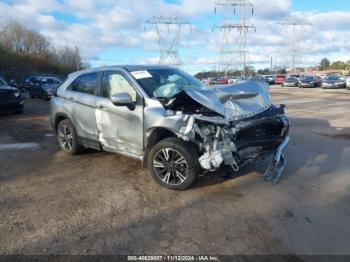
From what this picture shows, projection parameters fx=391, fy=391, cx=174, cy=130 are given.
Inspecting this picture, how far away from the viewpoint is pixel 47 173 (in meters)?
6.65

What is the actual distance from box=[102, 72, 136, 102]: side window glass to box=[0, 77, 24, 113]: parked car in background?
9777 millimetres

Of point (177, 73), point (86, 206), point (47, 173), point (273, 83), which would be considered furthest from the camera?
point (273, 83)

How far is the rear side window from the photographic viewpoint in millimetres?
7098

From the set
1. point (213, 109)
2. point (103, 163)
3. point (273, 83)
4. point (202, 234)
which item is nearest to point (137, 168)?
point (103, 163)

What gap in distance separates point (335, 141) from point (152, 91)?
17.4ft

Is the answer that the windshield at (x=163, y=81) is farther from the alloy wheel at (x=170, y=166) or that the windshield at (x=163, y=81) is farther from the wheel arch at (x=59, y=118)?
the wheel arch at (x=59, y=118)

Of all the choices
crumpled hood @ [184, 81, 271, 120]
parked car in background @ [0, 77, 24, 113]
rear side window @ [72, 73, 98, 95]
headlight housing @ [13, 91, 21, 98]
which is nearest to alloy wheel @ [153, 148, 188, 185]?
crumpled hood @ [184, 81, 271, 120]

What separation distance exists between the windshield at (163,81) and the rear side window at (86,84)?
1.00 m

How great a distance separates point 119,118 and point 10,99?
35.0 ft

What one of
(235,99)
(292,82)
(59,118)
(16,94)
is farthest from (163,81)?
(292,82)

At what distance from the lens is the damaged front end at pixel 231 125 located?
5367 mm

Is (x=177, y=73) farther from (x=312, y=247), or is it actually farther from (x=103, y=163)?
(x=312, y=247)

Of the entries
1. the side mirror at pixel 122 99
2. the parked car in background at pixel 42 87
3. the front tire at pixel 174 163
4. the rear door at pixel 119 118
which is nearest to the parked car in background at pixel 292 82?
the parked car in background at pixel 42 87

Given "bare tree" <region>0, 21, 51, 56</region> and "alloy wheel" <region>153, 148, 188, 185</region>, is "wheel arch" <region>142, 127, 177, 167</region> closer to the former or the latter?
"alloy wheel" <region>153, 148, 188, 185</region>
